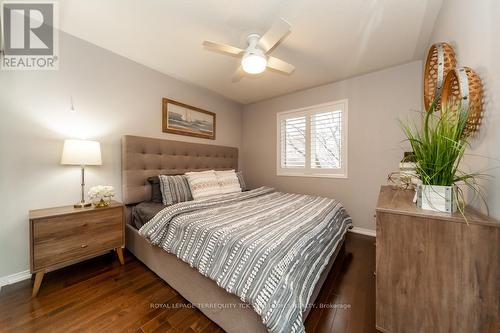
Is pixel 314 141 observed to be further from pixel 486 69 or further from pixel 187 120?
pixel 486 69

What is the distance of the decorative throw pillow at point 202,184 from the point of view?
251 centimetres

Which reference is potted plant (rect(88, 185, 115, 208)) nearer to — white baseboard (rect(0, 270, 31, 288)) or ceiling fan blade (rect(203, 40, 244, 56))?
white baseboard (rect(0, 270, 31, 288))

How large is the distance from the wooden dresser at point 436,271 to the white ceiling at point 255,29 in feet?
5.85

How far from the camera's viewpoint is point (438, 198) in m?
0.99

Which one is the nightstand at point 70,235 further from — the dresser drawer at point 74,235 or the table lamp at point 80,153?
the table lamp at point 80,153

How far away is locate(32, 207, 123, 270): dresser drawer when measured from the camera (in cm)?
156

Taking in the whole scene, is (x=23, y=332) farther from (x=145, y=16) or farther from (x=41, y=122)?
(x=145, y=16)

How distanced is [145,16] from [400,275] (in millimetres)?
2772

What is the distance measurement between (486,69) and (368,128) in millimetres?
1930

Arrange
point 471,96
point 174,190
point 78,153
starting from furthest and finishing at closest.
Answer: point 174,190 → point 78,153 → point 471,96

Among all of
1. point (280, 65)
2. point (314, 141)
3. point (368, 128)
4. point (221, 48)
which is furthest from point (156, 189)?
point (368, 128)

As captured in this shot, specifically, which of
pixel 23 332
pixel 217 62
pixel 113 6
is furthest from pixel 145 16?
pixel 23 332

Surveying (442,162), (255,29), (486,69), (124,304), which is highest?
(255,29)

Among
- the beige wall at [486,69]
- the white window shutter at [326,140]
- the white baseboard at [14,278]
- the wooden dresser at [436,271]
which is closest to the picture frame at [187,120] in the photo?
the white window shutter at [326,140]
